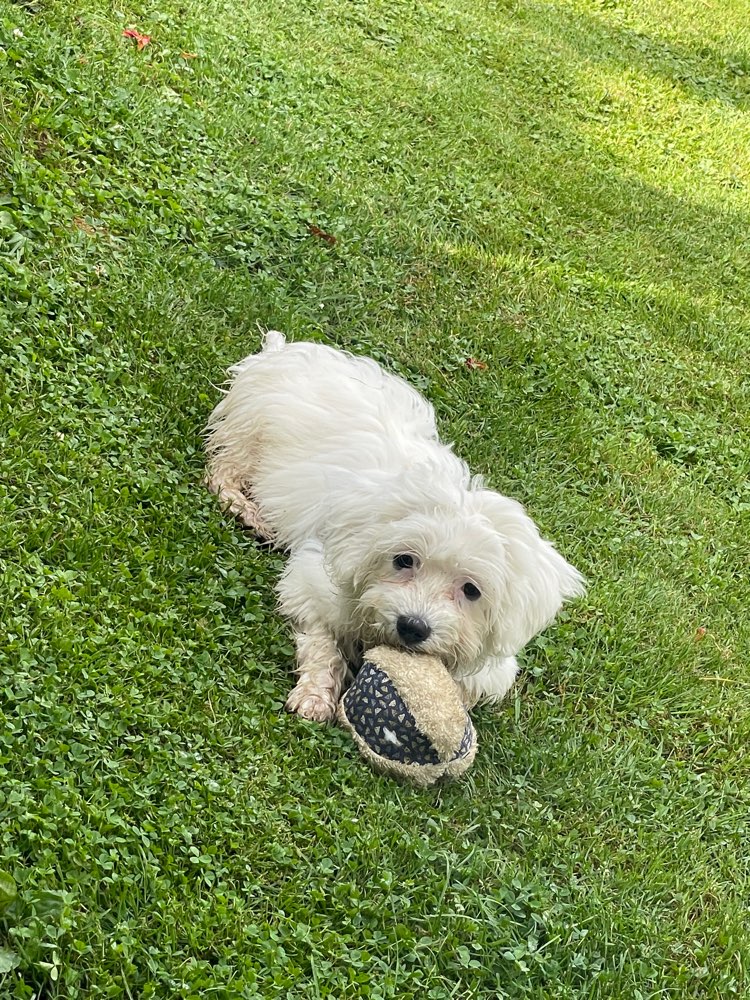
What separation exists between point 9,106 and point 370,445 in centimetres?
239

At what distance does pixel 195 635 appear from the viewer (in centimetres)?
397

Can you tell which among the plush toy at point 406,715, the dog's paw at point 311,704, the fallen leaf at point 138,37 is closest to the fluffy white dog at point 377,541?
the dog's paw at point 311,704

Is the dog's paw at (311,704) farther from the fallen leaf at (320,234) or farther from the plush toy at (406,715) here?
the fallen leaf at (320,234)

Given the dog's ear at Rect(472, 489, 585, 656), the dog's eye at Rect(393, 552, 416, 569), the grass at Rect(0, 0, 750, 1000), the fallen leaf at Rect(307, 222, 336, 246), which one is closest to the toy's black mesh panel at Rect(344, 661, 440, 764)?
the grass at Rect(0, 0, 750, 1000)

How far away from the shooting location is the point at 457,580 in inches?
156

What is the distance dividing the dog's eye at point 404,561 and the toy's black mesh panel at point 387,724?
35 centimetres

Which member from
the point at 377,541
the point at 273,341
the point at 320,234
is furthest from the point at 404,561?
the point at 320,234

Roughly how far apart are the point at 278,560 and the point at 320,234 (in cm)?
255

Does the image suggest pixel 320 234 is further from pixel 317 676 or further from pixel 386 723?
pixel 386 723

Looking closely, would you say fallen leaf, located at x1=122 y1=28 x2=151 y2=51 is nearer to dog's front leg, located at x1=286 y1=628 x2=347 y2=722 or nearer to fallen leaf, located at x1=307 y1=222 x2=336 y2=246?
fallen leaf, located at x1=307 y1=222 x2=336 y2=246

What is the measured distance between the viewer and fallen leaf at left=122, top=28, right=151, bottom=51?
21.7ft

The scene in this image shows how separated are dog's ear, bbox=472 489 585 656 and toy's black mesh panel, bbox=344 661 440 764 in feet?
1.48

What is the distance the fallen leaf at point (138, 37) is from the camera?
6626 millimetres

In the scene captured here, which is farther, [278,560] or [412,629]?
[278,560]
